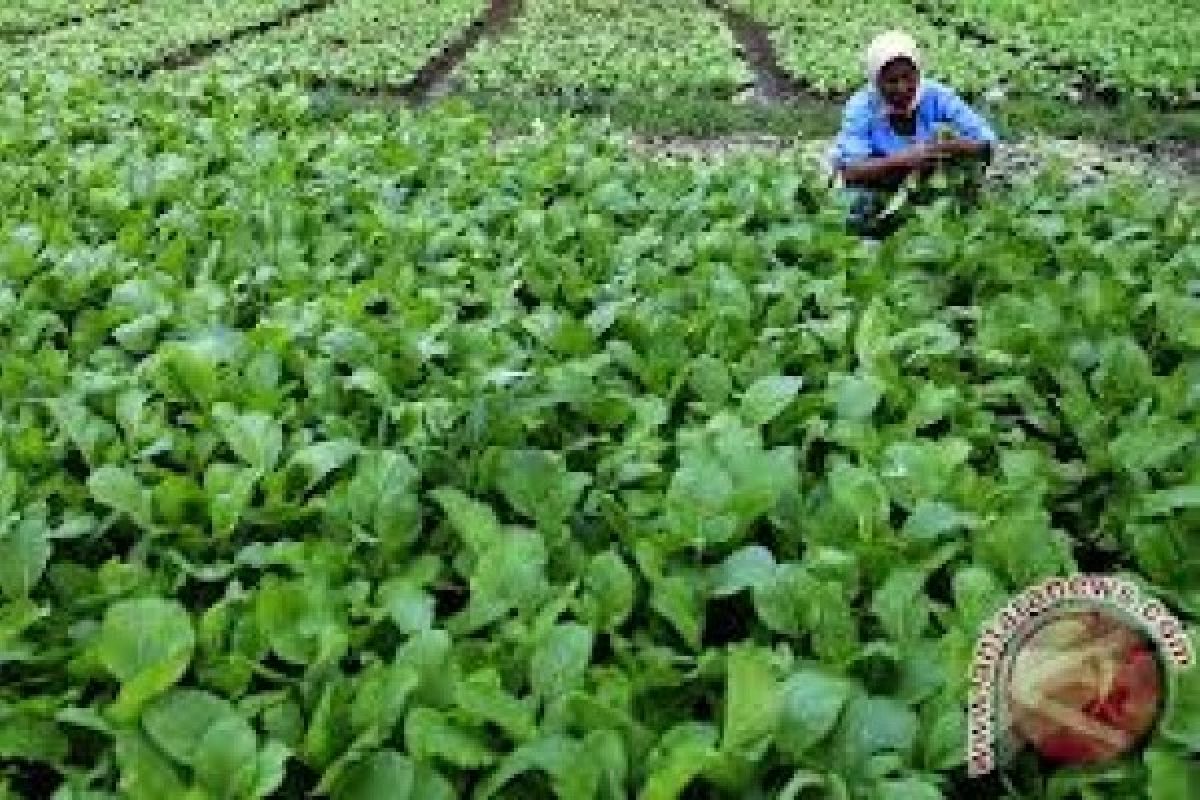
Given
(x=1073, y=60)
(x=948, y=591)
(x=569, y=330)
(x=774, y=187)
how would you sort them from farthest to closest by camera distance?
1. (x=1073, y=60)
2. (x=774, y=187)
3. (x=569, y=330)
4. (x=948, y=591)

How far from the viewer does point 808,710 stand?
7.13 ft

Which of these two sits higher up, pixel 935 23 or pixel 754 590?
pixel 754 590

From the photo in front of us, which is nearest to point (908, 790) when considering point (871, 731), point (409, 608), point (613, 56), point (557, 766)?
point (871, 731)

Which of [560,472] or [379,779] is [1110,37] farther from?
[379,779]

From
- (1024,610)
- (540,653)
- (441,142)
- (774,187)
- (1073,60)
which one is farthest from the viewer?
(1073,60)

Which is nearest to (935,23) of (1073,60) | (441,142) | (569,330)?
(1073,60)

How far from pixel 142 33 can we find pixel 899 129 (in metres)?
12.3

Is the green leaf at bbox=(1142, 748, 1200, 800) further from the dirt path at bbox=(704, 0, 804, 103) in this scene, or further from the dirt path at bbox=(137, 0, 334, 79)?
the dirt path at bbox=(137, 0, 334, 79)

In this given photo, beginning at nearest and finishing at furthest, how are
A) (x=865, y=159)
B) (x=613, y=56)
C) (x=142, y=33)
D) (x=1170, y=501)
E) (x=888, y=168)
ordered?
(x=1170, y=501) → (x=888, y=168) → (x=865, y=159) → (x=613, y=56) → (x=142, y=33)

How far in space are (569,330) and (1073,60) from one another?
11826mm

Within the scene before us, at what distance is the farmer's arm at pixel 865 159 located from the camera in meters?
6.07

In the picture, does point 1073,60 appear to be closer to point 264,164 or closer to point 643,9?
point 643,9

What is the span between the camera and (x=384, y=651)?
98.9 inches

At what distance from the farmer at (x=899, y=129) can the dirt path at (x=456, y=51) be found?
27.9 ft
